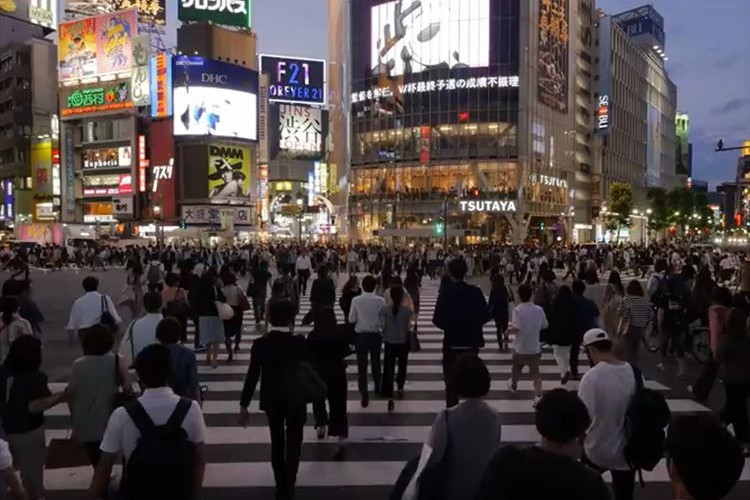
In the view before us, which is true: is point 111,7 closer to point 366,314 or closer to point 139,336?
point 366,314

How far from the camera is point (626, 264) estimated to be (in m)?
39.0

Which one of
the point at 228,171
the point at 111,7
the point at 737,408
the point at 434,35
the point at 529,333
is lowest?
the point at 737,408

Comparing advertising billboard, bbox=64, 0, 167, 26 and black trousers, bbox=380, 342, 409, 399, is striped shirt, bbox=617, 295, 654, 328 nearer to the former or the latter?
black trousers, bbox=380, 342, 409, 399

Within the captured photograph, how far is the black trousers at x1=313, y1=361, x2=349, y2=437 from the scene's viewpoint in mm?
6593

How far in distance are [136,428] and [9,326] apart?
4047 mm

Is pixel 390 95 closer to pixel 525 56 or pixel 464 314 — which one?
pixel 525 56

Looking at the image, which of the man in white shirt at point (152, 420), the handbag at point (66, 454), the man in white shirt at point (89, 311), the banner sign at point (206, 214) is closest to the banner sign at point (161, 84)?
the banner sign at point (206, 214)

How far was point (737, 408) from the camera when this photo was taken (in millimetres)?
6633

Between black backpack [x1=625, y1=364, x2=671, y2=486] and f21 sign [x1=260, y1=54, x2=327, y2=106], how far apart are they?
3299 inches

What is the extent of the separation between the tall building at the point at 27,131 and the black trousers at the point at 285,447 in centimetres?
7415

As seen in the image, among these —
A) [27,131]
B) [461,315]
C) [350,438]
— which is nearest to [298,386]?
[350,438]

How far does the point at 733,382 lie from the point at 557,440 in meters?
4.63

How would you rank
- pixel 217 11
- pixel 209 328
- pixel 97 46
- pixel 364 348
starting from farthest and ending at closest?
pixel 217 11
pixel 97 46
pixel 209 328
pixel 364 348

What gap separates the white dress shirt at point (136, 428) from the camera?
11.3 feet
